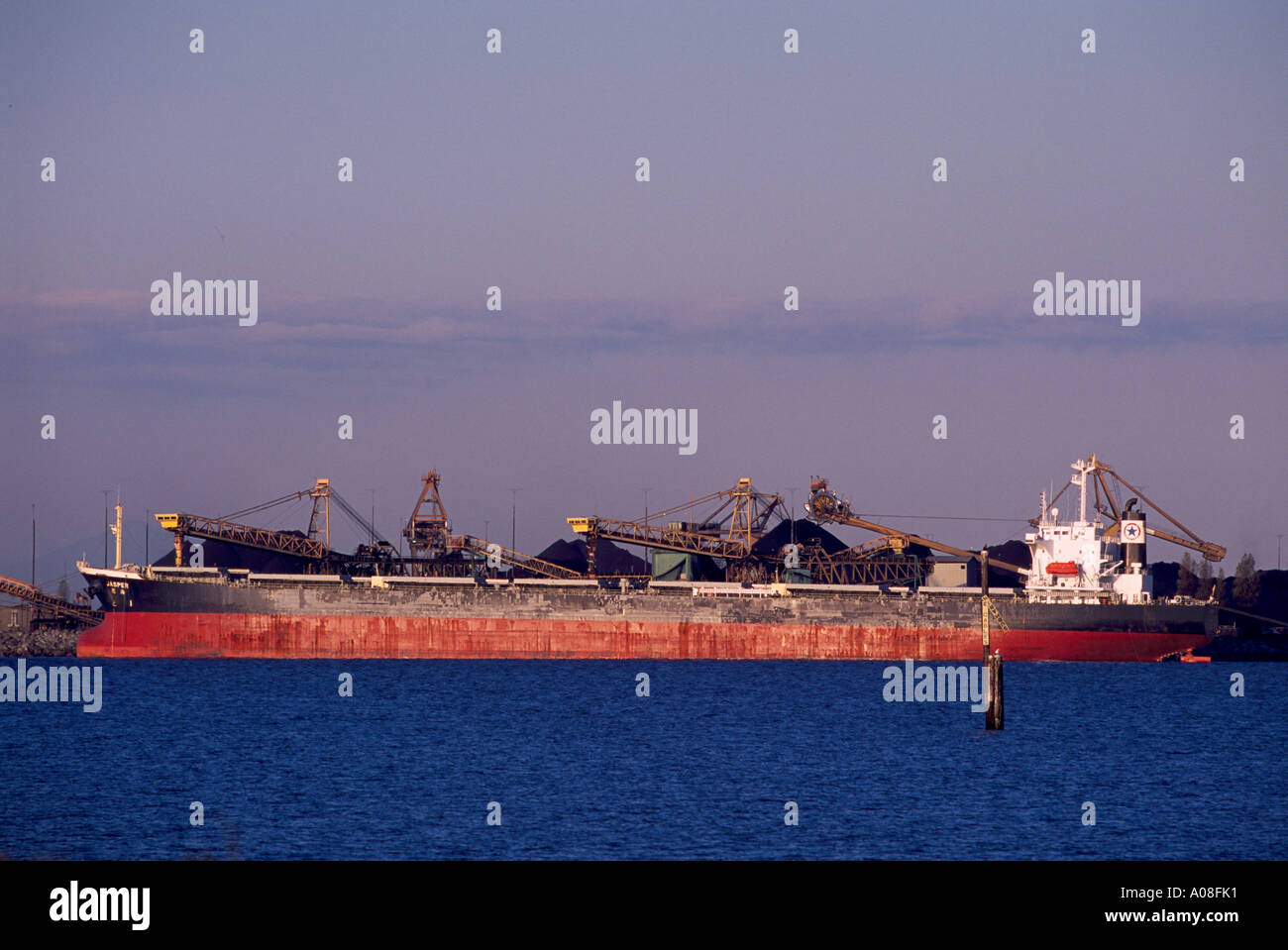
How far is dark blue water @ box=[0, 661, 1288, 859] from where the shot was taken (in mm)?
28062

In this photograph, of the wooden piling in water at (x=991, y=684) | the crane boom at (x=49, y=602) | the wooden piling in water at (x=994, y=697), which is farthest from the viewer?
the crane boom at (x=49, y=602)

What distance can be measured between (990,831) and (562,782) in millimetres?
10915

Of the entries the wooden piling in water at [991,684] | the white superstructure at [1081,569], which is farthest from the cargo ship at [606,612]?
the wooden piling in water at [991,684]

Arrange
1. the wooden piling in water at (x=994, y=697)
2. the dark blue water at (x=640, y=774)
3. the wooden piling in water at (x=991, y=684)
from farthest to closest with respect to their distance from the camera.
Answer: the wooden piling in water at (x=991, y=684) → the wooden piling in water at (x=994, y=697) → the dark blue water at (x=640, y=774)

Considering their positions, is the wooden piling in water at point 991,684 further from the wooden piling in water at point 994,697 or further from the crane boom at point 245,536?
the crane boom at point 245,536

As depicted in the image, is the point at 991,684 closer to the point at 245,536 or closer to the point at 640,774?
the point at 640,774

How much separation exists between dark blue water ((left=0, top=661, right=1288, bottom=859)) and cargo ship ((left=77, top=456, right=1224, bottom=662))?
34.8 ft

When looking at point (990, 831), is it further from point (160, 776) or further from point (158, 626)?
point (158, 626)

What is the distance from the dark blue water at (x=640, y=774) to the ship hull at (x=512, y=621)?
444 inches

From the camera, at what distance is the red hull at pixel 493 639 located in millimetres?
78500

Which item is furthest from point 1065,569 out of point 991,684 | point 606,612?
point 991,684
